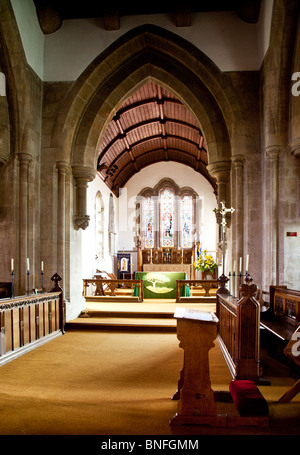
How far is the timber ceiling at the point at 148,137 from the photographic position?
1051 cm

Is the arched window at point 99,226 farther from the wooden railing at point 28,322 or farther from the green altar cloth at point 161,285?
the wooden railing at point 28,322

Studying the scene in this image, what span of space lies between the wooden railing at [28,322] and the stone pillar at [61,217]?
2.96 ft

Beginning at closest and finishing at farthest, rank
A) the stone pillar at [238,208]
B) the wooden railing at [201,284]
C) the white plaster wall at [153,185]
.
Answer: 1. the stone pillar at [238,208]
2. the wooden railing at [201,284]
3. the white plaster wall at [153,185]

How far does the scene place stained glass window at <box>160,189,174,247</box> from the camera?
55.0 feet

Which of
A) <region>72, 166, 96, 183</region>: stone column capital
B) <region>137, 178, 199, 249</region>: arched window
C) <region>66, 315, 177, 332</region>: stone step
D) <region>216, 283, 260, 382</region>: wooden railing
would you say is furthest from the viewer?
<region>137, 178, 199, 249</region>: arched window

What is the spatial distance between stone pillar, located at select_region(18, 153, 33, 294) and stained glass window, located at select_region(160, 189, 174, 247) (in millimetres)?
10649

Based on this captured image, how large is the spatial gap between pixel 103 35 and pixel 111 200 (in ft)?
27.0

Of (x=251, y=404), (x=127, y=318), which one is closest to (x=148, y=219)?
(x=127, y=318)

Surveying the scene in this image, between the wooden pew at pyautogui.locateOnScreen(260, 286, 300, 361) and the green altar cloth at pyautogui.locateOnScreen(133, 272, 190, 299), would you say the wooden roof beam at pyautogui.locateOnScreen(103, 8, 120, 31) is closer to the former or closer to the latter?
the wooden pew at pyautogui.locateOnScreen(260, 286, 300, 361)

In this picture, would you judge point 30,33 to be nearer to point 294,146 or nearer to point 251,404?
point 294,146

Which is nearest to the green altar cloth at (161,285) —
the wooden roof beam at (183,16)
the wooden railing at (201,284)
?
the wooden railing at (201,284)

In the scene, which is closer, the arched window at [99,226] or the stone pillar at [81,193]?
the stone pillar at [81,193]

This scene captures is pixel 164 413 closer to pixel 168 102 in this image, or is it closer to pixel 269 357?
pixel 269 357

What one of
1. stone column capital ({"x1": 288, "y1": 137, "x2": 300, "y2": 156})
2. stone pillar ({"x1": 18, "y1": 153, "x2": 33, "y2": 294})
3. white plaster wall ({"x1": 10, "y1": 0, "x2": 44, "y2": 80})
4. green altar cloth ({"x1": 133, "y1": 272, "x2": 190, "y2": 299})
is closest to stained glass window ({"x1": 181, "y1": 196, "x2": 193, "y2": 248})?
green altar cloth ({"x1": 133, "y1": 272, "x2": 190, "y2": 299})
